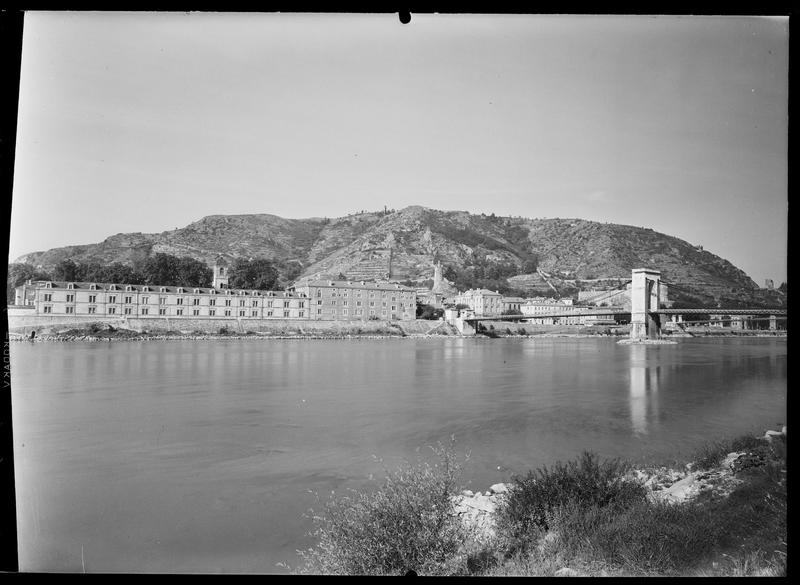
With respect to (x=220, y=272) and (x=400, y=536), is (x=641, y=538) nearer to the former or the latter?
(x=400, y=536)

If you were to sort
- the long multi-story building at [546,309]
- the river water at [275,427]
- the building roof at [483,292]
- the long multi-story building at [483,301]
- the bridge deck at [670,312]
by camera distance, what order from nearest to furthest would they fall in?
the river water at [275,427] → the bridge deck at [670,312] → the long multi-story building at [546,309] → the building roof at [483,292] → the long multi-story building at [483,301]

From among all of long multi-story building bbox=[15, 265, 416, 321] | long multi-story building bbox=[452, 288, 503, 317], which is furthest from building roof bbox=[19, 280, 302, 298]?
long multi-story building bbox=[452, 288, 503, 317]

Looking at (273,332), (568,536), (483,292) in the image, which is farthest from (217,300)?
(568,536)

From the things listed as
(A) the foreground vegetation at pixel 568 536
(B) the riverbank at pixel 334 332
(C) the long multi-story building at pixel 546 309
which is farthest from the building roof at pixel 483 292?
(A) the foreground vegetation at pixel 568 536

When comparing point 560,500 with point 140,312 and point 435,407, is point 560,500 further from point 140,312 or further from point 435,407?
point 140,312

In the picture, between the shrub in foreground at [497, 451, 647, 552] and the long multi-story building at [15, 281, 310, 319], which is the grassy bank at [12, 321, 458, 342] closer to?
the long multi-story building at [15, 281, 310, 319]

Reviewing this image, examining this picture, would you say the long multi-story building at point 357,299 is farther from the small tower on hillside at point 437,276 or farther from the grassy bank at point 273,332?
A: the small tower on hillside at point 437,276

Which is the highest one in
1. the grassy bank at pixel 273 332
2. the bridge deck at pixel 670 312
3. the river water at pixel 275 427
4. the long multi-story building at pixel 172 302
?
the long multi-story building at pixel 172 302
